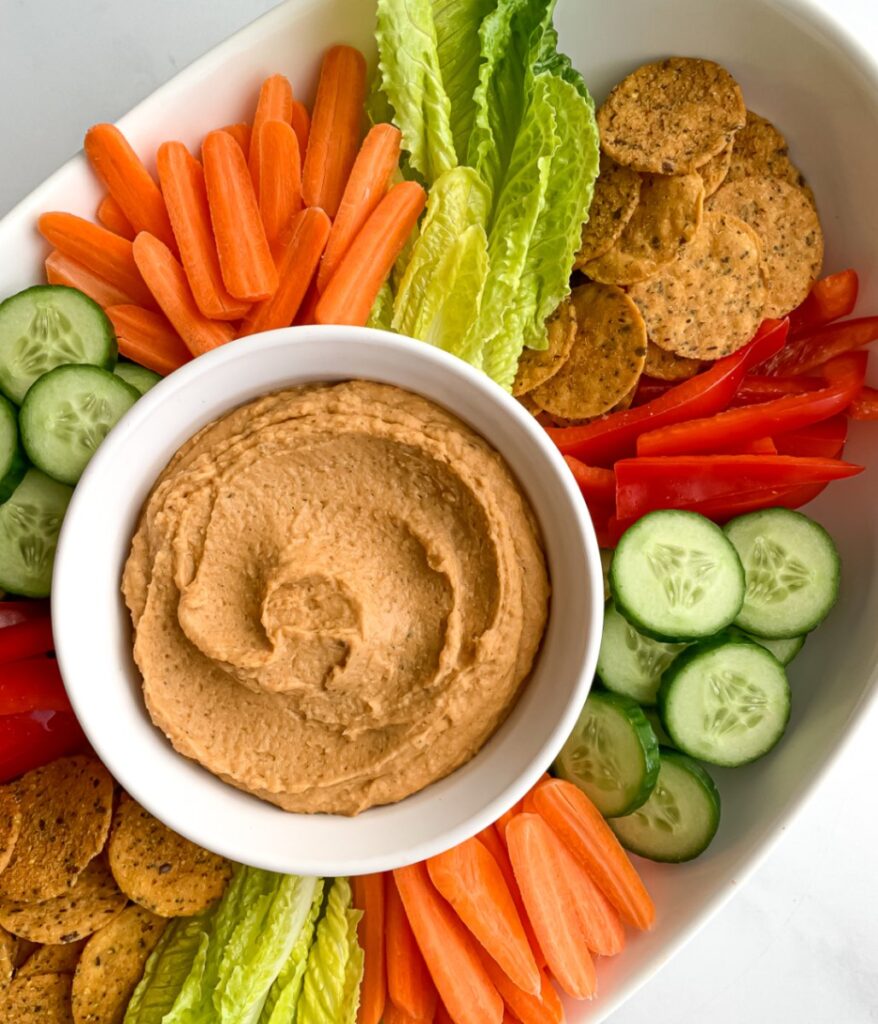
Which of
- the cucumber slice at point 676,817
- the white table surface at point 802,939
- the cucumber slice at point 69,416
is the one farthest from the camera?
the white table surface at point 802,939

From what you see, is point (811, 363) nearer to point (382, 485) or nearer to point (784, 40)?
point (784, 40)

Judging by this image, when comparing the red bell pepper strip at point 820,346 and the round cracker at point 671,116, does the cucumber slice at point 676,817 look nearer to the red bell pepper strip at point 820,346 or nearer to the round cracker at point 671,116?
the red bell pepper strip at point 820,346

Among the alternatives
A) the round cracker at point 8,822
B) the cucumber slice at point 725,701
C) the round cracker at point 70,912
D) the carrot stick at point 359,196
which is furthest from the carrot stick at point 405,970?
the carrot stick at point 359,196

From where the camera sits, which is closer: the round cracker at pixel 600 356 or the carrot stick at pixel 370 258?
the carrot stick at pixel 370 258

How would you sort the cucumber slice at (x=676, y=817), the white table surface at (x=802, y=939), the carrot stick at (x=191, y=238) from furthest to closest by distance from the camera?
the white table surface at (x=802, y=939)
the cucumber slice at (x=676, y=817)
the carrot stick at (x=191, y=238)

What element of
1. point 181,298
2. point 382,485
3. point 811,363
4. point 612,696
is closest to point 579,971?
point 612,696

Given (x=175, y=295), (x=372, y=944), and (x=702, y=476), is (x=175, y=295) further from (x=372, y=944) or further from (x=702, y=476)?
(x=372, y=944)

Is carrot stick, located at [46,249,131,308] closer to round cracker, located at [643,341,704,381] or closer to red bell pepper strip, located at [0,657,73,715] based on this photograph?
red bell pepper strip, located at [0,657,73,715]
